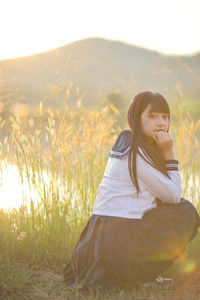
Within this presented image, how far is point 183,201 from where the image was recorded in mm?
2062

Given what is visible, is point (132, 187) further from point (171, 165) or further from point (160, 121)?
point (160, 121)

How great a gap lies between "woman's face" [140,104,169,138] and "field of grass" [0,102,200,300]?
1.83 ft

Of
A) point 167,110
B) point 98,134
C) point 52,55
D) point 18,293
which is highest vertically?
point 52,55

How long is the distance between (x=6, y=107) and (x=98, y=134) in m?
0.69

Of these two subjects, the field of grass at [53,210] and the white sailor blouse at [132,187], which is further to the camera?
the field of grass at [53,210]

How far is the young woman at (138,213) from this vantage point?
1909 mm

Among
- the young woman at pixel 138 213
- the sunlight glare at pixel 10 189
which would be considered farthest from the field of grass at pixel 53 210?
the young woman at pixel 138 213

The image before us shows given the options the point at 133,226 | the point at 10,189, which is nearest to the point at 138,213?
the point at 133,226

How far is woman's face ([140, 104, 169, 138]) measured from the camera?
1.98 m

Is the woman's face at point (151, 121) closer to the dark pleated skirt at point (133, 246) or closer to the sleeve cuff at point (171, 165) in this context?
the sleeve cuff at point (171, 165)

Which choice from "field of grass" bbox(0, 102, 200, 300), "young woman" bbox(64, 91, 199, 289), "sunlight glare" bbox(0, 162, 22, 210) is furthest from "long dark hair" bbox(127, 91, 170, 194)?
"sunlight glare" bbox(0, 162, 22, 210)

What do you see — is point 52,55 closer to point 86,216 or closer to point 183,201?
point 86,216

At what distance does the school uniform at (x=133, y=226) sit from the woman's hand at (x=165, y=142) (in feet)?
0.15

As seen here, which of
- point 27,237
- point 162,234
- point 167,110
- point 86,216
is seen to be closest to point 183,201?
point 162,234
